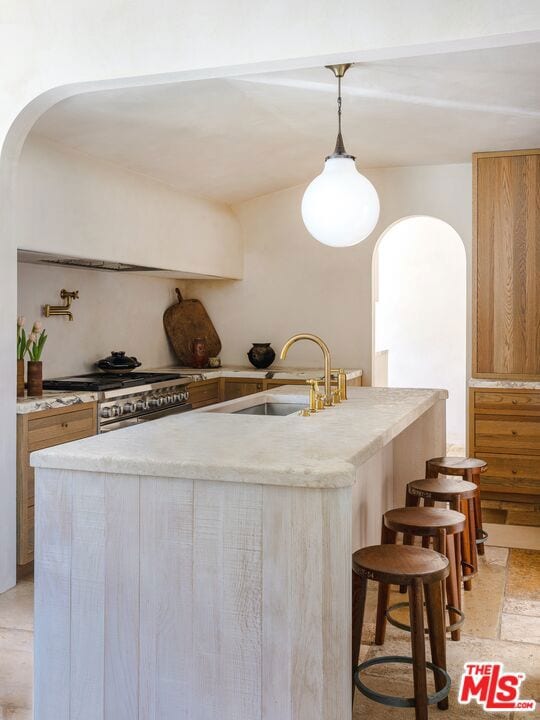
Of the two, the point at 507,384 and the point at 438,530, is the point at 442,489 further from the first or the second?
the point at 507,384

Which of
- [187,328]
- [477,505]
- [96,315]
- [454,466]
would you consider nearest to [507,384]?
[477,505]

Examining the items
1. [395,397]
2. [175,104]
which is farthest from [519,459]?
[175,104]

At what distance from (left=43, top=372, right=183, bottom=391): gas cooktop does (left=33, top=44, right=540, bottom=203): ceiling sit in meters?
1.38

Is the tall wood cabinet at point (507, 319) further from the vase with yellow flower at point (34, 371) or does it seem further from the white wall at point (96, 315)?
the vase with yellow flower at point (34, 371)

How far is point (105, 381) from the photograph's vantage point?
4.66 meters

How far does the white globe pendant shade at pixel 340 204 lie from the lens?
3.51m

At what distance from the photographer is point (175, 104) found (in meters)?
4.00

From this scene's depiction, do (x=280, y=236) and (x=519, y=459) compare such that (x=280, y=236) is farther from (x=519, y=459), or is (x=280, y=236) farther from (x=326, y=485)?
(x=326, y=485)

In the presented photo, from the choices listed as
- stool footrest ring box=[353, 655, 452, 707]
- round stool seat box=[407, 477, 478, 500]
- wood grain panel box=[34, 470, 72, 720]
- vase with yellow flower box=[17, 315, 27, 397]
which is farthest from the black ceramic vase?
wood grain panel box=[34, 470, 72, 720]

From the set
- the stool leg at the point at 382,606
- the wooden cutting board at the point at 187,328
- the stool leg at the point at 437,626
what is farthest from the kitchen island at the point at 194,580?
the wooden cutting board at the point at 187,328

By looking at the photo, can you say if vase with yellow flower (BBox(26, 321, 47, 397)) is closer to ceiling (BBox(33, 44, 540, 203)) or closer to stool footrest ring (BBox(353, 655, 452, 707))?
ceiling (BBox(33, 44, 540, 203))

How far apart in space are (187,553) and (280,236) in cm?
479

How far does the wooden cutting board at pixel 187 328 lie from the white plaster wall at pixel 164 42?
113 inches

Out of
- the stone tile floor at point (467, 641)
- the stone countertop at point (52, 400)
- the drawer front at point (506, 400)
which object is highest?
the stone countertop at point (52, 400)
